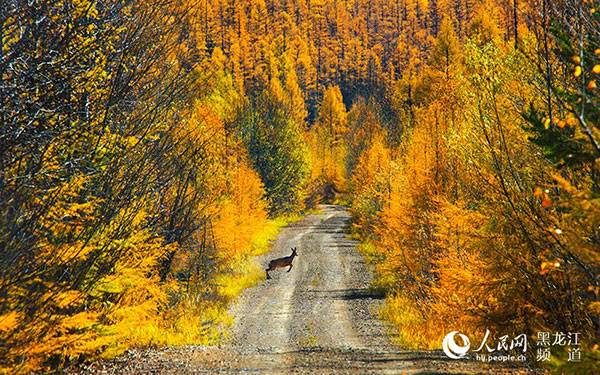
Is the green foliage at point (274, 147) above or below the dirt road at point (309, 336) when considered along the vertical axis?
above

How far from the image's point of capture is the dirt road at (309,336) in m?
8.83

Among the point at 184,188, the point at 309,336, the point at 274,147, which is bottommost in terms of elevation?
the point at 309,336

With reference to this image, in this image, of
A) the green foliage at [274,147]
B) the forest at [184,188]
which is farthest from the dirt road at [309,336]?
the green foliage at [274,147]

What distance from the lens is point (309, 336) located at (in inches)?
568

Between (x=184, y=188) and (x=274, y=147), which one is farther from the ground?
(x=274, y=147)

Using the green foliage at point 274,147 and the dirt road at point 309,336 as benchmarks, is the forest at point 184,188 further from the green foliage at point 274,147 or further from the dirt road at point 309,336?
the green foliage at point 274,147

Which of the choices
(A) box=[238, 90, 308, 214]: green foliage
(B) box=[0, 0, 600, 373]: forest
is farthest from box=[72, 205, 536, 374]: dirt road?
(A) box=[238, 90, 308, 214]: green foliage

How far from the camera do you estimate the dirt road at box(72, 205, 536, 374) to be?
348 inches

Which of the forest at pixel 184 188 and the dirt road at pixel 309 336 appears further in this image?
the dirt road at pixel 309 336

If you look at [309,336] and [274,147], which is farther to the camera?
[274,147]

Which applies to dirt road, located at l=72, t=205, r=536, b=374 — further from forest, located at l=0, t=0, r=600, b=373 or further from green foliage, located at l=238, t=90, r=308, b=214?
green foliage, located at l=238, t=90, r=308, b=214

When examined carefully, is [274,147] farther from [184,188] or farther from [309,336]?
[309,336]

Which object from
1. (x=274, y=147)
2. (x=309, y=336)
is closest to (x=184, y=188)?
(x=309, y=336)

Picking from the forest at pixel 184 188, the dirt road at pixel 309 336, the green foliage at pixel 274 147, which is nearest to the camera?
the forest at pixel 184 188
